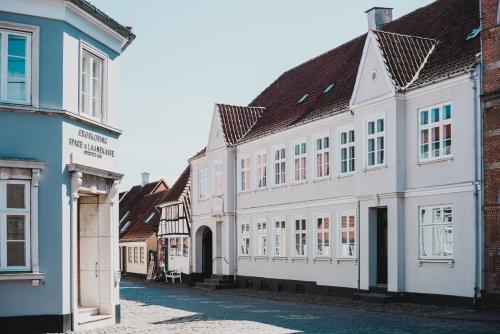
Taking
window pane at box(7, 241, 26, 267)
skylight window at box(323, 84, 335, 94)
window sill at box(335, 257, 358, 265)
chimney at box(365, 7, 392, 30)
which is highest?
chimney at box(365, 7, 392, 30)

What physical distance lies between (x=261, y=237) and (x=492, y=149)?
53.3ft

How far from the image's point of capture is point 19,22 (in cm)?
1659

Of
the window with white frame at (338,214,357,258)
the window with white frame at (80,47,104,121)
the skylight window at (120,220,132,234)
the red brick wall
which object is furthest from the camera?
the skylight window at (120,220,132,234)

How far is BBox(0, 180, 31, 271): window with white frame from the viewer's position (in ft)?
53.4

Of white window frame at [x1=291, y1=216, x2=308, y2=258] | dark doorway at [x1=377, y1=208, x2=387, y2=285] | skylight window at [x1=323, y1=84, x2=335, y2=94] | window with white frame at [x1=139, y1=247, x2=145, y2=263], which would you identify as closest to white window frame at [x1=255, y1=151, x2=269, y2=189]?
white window frame at [x1=291, y1=216, x2=308, y2=258]

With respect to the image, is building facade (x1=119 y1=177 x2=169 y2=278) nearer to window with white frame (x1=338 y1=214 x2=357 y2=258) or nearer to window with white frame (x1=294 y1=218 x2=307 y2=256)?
window with white frame (x1=294 y1=218 x2=307 y2=256)

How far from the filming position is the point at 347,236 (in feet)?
95.1

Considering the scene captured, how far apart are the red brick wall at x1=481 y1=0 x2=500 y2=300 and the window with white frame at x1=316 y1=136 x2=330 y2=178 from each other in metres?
9.08

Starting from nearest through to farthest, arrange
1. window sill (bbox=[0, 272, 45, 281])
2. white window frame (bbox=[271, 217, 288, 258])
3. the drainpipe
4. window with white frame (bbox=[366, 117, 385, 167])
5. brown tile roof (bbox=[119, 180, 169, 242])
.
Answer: window sill (bbox=[0, 272, 45, 281]) → the drainpipe → window with white frame (bbox=[366, 117, 385, 167]) → white window frame (bbox=[271, 217, 288, 258]) → brown tile roof (bbox=[119, 180, 169, 242])

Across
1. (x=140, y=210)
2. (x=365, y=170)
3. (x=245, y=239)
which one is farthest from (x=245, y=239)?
(x=140, y=210)

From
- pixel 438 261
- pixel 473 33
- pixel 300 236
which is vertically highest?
pixel 473 33

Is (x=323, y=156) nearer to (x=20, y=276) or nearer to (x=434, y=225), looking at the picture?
(x=434, y=225)

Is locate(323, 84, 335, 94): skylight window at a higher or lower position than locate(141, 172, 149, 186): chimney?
higher

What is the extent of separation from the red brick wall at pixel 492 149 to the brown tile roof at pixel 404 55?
11.6 feet
